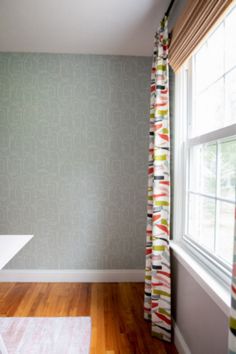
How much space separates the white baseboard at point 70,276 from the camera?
3.10 metres

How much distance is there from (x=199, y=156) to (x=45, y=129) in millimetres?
1753

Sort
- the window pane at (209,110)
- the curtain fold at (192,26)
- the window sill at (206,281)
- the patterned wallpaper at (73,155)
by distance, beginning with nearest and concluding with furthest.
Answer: the window sill at (206,281) < the curtain fold at (192,26) < the window pane at (209,110) < the patterned wallpaper at (73,155)

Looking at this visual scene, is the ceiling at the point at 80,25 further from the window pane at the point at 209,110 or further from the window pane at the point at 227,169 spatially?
the window pane at the point at 227,169

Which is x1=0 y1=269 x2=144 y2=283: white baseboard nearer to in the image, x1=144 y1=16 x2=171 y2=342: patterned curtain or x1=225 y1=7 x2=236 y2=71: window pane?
x1=144 y1=16 x2=171 y2=342: patterned curtain

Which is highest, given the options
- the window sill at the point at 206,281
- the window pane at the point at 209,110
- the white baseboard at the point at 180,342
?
the window pane at the point at 209,110

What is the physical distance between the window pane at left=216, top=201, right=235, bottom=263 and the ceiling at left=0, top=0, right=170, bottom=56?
1.55 m

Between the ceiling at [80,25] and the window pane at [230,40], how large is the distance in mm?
762

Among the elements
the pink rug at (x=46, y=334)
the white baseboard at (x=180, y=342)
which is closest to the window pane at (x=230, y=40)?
the white baseboard at (x=180, y=342)

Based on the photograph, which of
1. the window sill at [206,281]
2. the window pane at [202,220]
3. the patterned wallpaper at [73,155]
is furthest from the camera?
the patterned wallpaper at [73,155]

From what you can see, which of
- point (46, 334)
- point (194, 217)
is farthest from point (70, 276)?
point (194, 217)

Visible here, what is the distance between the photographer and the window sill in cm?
125

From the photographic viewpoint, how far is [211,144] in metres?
1.77

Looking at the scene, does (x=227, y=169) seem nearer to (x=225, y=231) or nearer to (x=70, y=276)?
(x=225, y=231)

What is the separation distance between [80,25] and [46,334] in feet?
8.11
